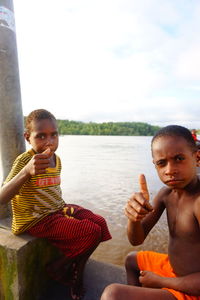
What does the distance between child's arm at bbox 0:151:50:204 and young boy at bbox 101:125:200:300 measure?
0.68m

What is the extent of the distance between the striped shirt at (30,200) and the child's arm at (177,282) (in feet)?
3.05

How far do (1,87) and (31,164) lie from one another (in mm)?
938

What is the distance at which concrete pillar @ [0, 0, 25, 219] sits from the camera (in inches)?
88.0

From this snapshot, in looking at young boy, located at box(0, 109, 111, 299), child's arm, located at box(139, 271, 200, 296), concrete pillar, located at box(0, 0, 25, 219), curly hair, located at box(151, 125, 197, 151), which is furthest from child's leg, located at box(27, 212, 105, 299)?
curly hair, located at box(151, 125, 197, 151)

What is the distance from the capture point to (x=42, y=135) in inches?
82.3

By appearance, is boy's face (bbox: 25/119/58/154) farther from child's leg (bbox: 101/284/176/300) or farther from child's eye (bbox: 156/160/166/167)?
child's leg (bbox: 101/284/176/300)

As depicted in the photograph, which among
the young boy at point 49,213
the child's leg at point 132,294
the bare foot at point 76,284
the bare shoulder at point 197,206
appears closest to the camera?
the child's leg at point 132,294

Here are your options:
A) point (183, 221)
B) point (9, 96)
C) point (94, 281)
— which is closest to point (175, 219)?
point (183, 221)

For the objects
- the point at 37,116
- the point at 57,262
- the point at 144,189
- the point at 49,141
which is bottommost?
the point at 57,262

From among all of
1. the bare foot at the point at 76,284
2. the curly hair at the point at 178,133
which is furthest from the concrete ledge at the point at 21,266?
the curly hair at the point at 178,133

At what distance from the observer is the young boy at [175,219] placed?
4.54 feet

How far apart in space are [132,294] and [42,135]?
53.0 inches

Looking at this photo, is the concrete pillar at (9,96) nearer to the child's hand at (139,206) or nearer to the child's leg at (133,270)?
the child's leg at (133,270)

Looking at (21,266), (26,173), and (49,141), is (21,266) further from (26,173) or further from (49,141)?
(49,141)
